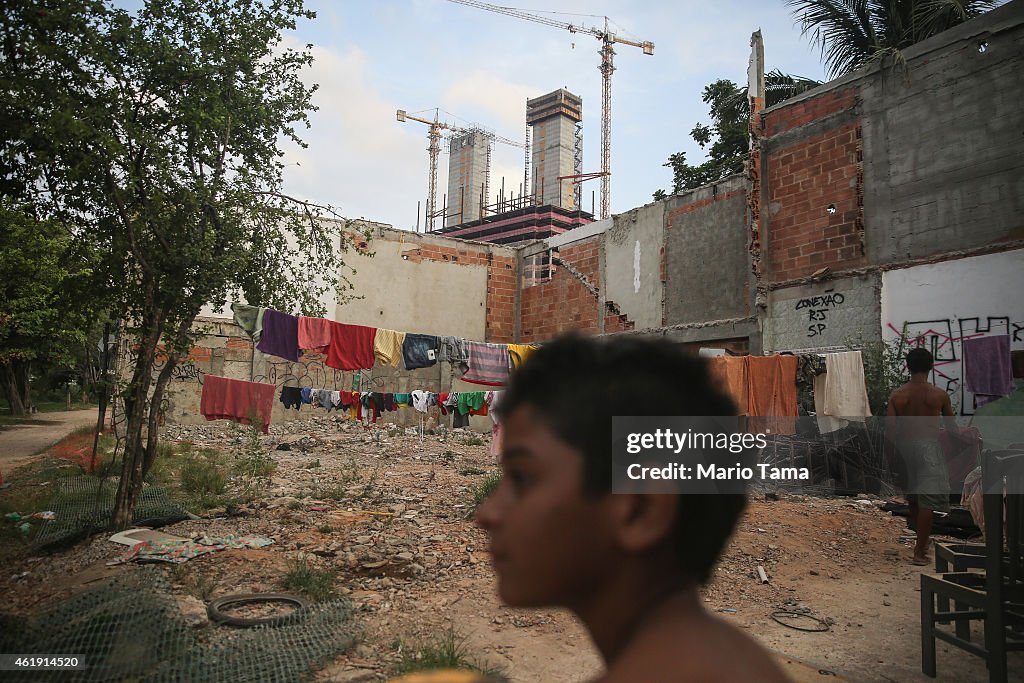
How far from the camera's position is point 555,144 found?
204 feet

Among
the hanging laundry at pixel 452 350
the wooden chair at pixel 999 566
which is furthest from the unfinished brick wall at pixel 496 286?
the wooden chair at pixel 999 566

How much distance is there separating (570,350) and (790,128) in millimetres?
11886

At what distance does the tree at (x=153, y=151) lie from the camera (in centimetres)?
520

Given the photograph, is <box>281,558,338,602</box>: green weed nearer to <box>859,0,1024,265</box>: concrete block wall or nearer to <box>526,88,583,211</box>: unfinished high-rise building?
<box>859,0,1024,265</box>: concrete block wall

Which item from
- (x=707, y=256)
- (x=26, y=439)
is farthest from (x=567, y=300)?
(x=26, y=439)

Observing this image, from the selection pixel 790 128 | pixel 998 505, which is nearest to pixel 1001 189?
pixel 790 128

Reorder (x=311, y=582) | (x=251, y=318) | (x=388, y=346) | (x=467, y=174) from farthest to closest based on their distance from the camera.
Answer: (x=467, y=174) → (x=388, y=346) → (x=251, y=318) → (x=311, y=582)

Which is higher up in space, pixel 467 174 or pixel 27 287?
pixel 467 174

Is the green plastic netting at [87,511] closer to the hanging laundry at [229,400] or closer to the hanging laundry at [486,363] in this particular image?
the hanging laundry at [229,400]

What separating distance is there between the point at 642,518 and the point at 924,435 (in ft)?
21.9

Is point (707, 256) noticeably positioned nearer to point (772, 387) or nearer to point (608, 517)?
point (772, 387)

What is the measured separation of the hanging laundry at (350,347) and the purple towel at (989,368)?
7867 millimetres

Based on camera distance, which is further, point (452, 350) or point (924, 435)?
point (452, 350)

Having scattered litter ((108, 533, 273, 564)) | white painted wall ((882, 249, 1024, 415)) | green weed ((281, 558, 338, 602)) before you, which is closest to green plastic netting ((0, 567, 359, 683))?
green weed ((281, 558, 338, 602))
